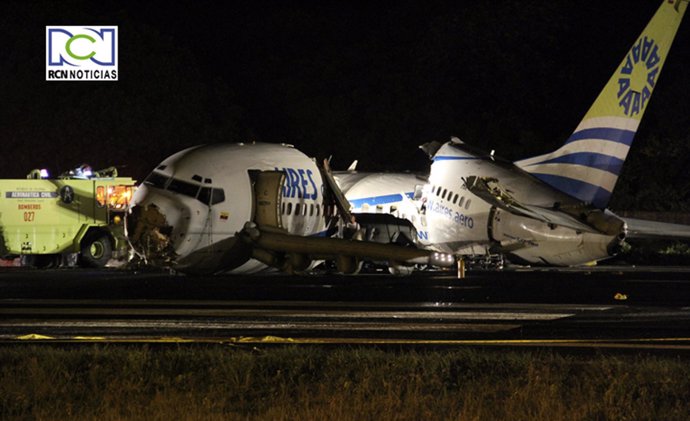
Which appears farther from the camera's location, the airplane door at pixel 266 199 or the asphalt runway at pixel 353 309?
the airplane door at pixel 266 199

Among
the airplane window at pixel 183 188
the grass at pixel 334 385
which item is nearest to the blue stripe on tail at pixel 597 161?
the airplane window at pixel 183 188

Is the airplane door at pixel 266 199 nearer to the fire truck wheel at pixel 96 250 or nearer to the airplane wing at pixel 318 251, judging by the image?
the airplane wing at pixel 318 251

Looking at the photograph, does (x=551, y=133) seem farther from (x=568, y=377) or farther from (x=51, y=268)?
(x=568, y=377)

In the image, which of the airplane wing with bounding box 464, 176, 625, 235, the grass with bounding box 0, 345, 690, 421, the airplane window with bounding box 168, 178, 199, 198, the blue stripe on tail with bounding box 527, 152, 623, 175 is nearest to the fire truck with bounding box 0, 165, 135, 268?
the airplane window with bounding box 168, 178, 199, 198

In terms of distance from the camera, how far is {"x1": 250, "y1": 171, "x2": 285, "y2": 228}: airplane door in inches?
1350

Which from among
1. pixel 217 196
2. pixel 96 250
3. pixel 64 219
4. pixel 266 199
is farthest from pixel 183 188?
pixel 96 250

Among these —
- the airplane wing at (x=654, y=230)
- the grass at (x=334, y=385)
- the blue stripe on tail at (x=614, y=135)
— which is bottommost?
the grass at (x=334, y=385)

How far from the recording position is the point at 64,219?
4578 centimetres

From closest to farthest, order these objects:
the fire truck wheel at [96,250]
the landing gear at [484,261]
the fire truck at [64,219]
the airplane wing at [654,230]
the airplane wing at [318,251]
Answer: the airplane wing at [318,251] → the airplane wing at [654,230] → the landing gear at [484,261] → the fire truck at [64,219] → the fire truck wheel at [96,250]

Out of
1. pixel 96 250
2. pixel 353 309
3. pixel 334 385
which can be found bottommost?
pixel 334 385

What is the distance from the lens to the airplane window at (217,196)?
109 feet

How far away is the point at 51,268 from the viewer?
45.0m

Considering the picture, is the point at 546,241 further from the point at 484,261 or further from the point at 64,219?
the point at 64,219

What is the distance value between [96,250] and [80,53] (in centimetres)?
2083
